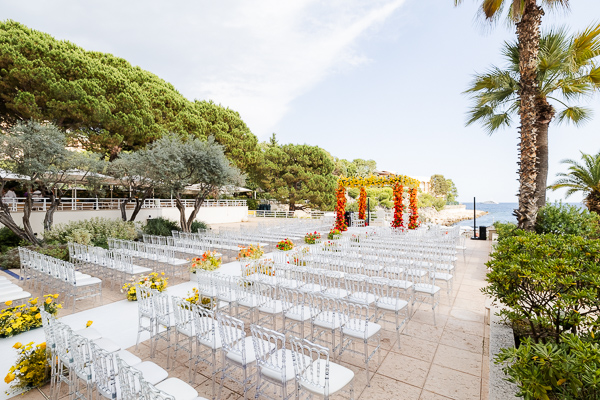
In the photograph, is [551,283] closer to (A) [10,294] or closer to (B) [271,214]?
(A) [10,294]

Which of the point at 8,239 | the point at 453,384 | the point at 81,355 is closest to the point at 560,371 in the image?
the point at 453,384

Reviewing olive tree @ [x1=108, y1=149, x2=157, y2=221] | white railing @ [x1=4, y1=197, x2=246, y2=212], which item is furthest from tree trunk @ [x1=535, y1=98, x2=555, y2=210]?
white railing @ [x1=4, y1=197, x2=246, y2=212]

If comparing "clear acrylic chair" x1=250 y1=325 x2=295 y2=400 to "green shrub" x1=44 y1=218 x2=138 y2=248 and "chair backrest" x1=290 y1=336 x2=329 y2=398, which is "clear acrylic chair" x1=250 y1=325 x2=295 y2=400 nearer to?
"chair backrest" x1=290 y1=336 x2=329 y2=398

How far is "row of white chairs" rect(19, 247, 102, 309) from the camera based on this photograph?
5465 mm

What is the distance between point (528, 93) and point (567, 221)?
347cm

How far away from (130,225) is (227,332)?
1212 centimetres

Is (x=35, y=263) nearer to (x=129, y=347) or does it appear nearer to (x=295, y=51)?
(x=129, y=347)

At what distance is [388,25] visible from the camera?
1952 centimetres

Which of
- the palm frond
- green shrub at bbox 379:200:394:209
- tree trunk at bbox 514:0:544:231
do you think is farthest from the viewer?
green shrub at bbox 379:200:394:209

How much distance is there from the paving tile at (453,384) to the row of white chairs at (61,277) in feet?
20.5

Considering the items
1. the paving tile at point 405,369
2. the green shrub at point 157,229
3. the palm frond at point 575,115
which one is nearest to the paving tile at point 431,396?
the paving tile at point 405,369

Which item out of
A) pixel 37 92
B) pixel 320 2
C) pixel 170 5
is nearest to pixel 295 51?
pixel 320 2

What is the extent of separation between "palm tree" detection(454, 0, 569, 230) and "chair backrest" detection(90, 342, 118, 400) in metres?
8.39

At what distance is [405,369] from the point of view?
3.42m
